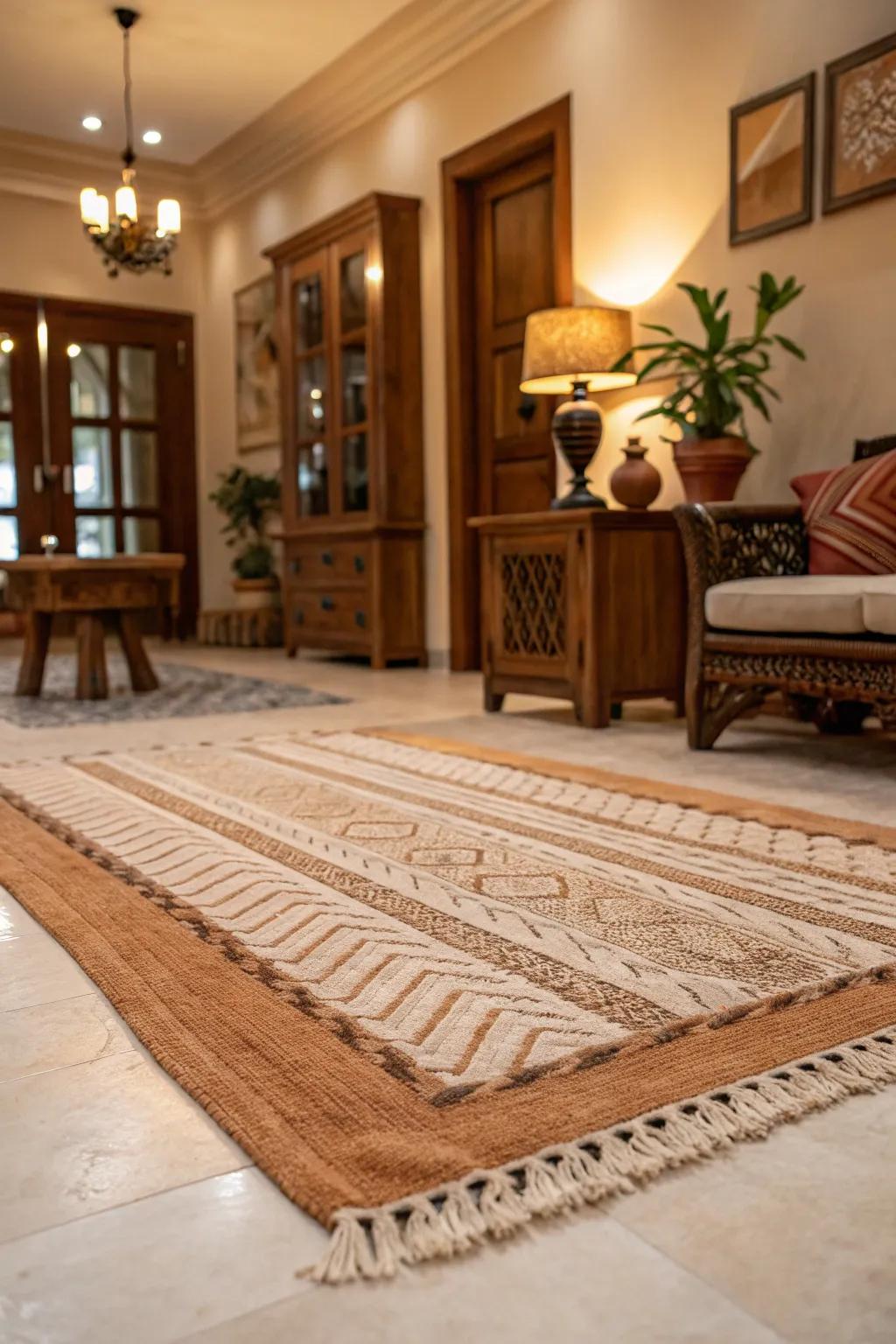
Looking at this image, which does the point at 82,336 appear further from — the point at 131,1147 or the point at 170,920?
the point at 131,1147

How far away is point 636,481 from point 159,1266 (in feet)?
10.1

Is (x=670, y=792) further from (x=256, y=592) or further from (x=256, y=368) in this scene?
(x=256, y=368)

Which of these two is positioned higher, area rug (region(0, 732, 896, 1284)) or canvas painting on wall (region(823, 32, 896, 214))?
canvas painting on wall (region(823, 32, 896, 214))

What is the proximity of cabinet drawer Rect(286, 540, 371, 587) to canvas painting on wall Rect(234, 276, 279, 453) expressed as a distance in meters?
1.29

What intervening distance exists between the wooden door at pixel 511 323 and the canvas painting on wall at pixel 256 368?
7.26 feet

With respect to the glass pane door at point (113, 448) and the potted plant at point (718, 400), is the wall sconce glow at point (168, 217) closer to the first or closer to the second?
the glass pane door at point (113, 448)

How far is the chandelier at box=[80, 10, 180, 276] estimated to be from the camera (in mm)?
5148

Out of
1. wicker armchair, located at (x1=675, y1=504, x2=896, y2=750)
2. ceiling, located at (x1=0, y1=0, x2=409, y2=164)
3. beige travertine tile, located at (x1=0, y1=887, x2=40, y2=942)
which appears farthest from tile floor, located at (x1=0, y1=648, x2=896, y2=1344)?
ceiling, located at (x1=0, y1=0, x2=409, y2=164)

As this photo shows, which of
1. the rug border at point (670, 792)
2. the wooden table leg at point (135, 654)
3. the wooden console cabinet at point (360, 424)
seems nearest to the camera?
the rug border at point (670, 792)

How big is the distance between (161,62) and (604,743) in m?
4.70

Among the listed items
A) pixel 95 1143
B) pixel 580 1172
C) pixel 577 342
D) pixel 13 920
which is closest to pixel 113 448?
pixel 577 342

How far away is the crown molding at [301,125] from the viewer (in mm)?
5043

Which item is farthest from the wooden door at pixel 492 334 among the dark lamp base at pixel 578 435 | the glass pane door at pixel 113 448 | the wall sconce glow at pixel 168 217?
the glass pane door at pixel 113 448

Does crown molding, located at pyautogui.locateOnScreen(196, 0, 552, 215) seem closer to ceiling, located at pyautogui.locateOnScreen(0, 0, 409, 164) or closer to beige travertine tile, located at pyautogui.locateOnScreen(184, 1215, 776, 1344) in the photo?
ceiling, located at pyautogui.locateOnScreen(0, 0, 409, 164)
